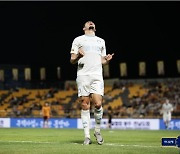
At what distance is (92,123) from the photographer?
3478 centimetres

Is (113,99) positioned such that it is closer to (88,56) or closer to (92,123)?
(92,123)

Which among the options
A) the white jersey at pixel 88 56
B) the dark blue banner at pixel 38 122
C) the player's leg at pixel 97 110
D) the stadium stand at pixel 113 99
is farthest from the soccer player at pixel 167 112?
the white jersey at pixel 88 56

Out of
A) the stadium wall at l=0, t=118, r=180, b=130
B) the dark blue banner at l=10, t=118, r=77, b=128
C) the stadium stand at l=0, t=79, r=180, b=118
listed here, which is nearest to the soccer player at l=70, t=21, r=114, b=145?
the stadium wall at l=0, t=118, r=180, b=130

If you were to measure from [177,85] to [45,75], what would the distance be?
1794 centimetres

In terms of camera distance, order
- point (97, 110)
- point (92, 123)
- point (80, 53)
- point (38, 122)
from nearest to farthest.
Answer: point (80, 53) < point (97, 110) < point (92, 123) < point (38, 122)

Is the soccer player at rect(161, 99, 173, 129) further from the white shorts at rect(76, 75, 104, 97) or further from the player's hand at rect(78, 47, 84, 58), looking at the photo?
the player's hand at rect(78, 47, 84, 58)

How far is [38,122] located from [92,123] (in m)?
5.58

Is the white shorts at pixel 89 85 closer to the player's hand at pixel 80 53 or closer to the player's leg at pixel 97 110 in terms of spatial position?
the player's leg at pixel 97 110

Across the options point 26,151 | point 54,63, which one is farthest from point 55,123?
point 26,151

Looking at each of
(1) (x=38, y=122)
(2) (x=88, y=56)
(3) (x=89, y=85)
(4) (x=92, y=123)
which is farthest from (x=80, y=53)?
(1) (x=38, y=122)

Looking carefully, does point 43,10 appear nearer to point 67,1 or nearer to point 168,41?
point 67,1

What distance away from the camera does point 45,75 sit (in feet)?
188

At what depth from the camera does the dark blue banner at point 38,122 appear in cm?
3697

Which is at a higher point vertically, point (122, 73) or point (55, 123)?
point (122, 73)
